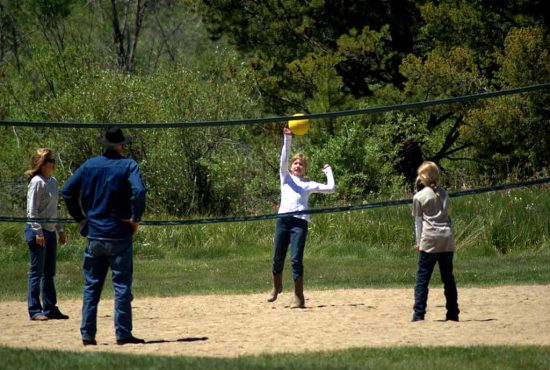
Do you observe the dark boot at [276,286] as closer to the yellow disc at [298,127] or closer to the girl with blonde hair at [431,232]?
the yellow disc at [298,127]

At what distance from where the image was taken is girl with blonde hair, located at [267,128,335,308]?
12.1 m

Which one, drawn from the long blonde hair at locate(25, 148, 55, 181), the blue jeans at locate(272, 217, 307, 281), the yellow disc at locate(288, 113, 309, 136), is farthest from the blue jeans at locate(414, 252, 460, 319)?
the long blonde hair at locate(25, 148, 55, 181)

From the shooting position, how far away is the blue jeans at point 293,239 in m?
12.1

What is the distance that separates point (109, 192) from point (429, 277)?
3181 millimetres

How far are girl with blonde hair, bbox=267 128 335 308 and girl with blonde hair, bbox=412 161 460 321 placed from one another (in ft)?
5.22

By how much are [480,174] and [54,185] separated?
1516 centimetres

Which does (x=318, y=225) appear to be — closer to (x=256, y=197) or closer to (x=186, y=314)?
(x=256, y=197)

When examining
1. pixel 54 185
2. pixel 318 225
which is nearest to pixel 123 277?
pixel 54 185

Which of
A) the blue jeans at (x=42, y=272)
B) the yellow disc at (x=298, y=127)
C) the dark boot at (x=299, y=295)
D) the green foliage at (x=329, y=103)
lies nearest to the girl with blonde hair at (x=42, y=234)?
the blue jeans at (x=42, y=272)

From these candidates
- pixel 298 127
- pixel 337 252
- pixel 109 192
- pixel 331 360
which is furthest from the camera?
pixel 337 252

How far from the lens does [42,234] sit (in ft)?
37.6

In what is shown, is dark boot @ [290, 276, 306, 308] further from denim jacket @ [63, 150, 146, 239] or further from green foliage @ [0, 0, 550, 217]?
green foliage @ [0, 0, 550, 217]

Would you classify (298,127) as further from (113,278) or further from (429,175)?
(113,278)

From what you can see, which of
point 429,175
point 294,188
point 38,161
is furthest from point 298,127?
point 38,161
